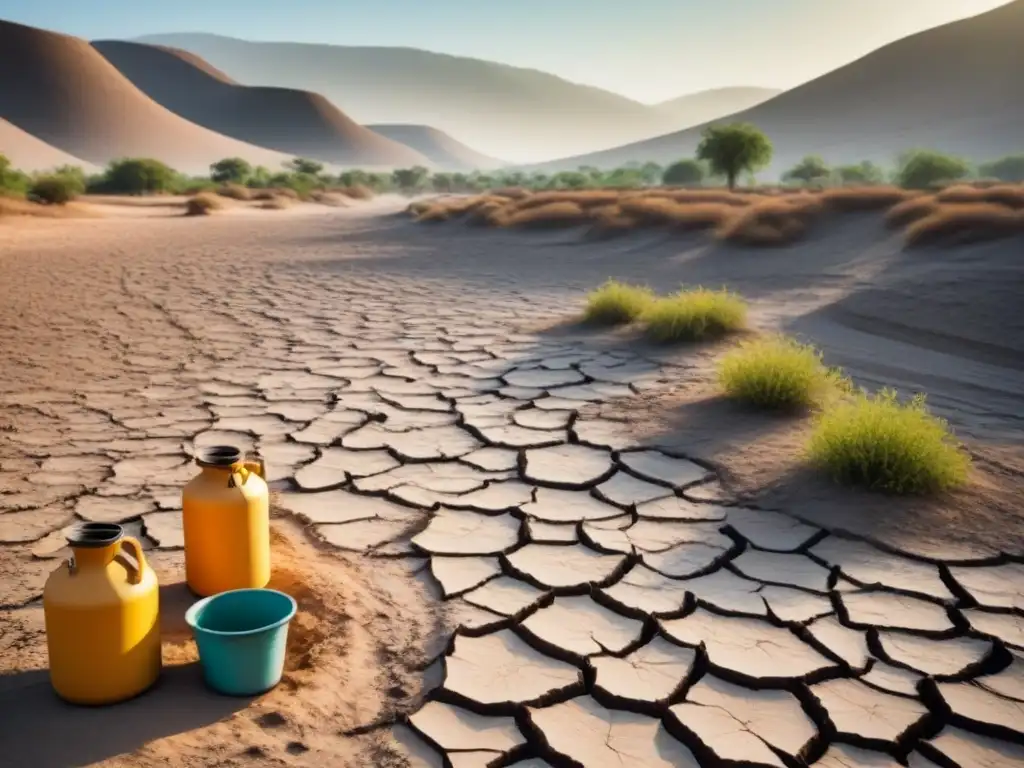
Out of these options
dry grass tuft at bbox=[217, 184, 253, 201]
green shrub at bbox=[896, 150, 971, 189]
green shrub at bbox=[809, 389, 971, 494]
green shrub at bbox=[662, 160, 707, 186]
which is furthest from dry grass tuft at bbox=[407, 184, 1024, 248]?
green shrub at bbox=[662, 160, 707, 186]

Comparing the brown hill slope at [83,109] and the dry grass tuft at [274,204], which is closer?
the dry grass tuft at [274,204]

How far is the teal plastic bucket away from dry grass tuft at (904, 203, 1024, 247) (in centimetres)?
1014

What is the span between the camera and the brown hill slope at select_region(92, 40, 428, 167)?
122688 millimetres

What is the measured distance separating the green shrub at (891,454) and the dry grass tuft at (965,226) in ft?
24.6

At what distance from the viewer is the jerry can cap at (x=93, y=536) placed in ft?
6.79

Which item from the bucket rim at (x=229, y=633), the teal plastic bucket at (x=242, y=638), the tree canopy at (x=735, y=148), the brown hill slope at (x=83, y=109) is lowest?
the teal plastic bucket at (x=242, y=638)

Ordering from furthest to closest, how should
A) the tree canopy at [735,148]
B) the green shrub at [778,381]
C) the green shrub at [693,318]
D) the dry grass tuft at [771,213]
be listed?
the tree canopy at [735,148] → the dry grass tuft at [771,213] → the green shrub at [693,318] → the green shrub at [778,381]

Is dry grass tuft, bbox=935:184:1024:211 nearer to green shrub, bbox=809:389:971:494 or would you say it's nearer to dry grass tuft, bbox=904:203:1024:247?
dry grass tuft, bbox=904:203:1024:247

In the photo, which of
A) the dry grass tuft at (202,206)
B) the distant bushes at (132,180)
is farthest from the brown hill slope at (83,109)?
the dry grass tuft at (202,206)

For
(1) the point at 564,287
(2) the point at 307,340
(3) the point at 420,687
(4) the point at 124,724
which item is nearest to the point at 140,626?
(4) the point at 124,724

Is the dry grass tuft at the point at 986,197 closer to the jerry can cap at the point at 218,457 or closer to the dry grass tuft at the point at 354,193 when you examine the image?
the jerry can cap at the point at 218,457

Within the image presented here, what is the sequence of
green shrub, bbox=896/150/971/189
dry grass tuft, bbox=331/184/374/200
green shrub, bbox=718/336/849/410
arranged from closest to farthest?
green shrub, bbox=718/336/849/410
green shrub, bbox=896/150/971/189
dry grass tuft, bbox=331/184/374/200

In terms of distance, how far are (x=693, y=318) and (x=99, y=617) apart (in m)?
5.32

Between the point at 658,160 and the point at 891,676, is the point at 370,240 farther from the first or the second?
the point at 658,160
